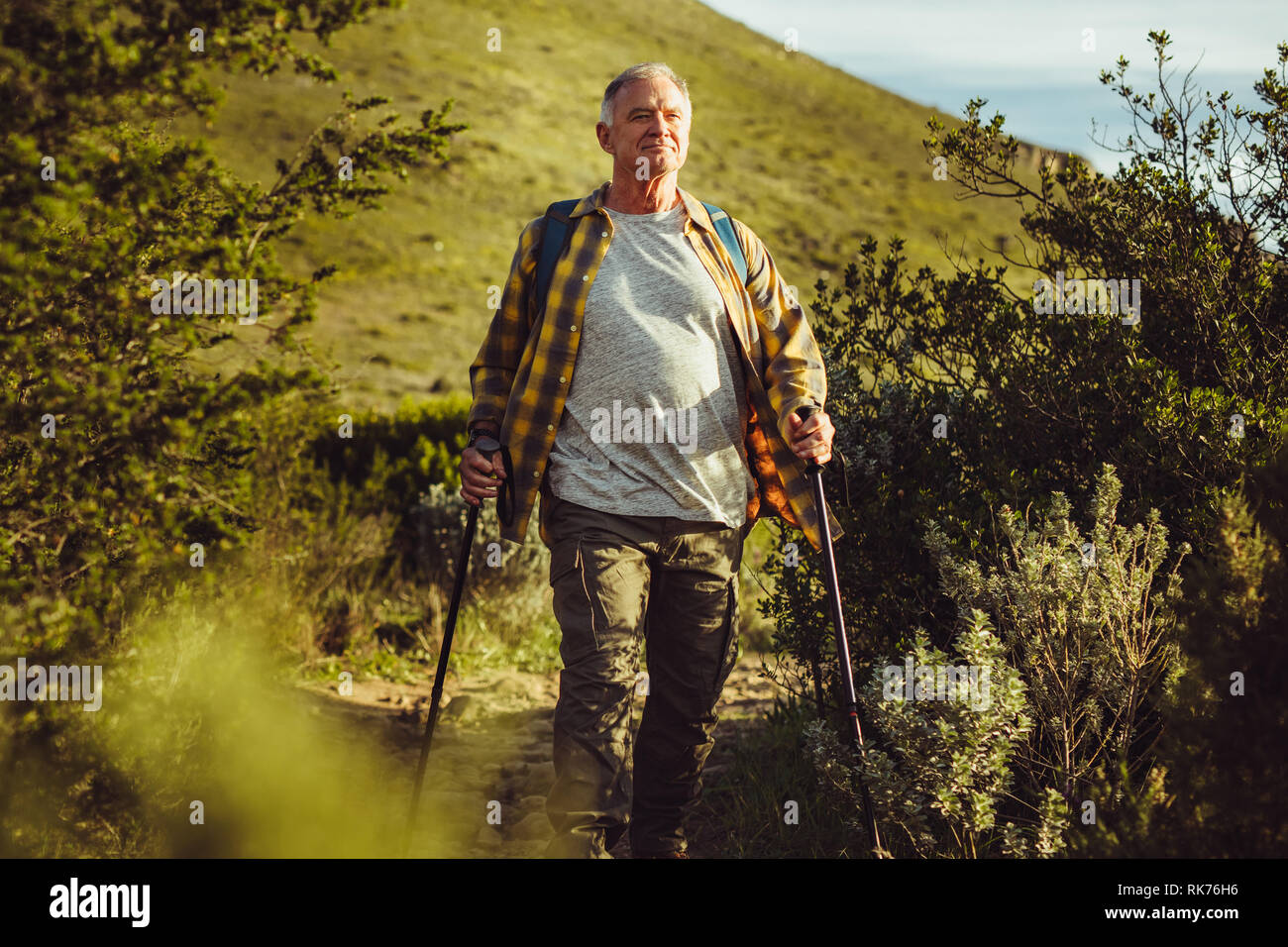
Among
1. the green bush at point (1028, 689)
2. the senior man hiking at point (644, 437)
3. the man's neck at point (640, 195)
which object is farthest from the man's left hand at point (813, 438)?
the man's neck at point (640, 195)

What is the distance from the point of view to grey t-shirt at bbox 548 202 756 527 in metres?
3.11

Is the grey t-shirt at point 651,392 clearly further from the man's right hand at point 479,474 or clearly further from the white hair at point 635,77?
the white hair at point 635,77

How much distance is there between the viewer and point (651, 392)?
311 cm

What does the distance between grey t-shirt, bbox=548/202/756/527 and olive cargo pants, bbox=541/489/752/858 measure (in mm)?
86

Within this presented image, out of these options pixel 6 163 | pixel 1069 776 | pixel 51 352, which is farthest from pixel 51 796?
pixel 1069 776

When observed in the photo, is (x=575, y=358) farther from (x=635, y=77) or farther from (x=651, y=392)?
(x=635, y=77)

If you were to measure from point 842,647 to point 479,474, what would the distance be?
3.99ft

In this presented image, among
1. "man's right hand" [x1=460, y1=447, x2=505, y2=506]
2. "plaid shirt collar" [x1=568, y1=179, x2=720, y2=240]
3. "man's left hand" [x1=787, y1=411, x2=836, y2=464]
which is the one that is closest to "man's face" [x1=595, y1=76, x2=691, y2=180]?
"plaid shirt collar" [x1=568, y1=179, x2=720, y2=240]

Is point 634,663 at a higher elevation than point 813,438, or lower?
lower

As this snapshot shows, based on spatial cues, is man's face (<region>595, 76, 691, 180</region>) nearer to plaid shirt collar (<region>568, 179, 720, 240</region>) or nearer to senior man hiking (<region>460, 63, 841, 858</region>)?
senior man hiking (<region>460, 63, 841, 858</region>)

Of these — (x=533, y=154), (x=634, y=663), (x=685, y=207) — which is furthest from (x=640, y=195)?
(x=533, y=154)
